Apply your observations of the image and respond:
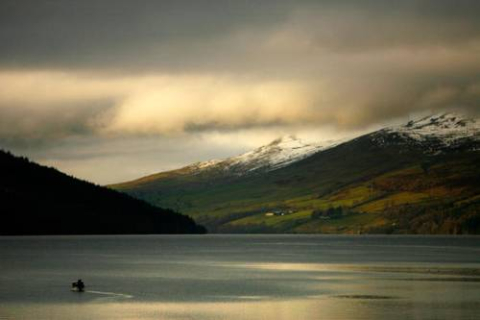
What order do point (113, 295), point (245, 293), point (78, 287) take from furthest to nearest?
point (78, 287) → point (245, 293) → point (113, 295)

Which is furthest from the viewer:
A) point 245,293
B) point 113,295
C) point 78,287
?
point 78,287

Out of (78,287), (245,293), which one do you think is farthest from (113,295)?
(245,293)

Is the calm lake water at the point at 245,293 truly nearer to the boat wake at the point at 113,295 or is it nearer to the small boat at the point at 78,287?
the boat wake at the point at 113,295

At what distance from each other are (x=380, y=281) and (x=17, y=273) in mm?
63453

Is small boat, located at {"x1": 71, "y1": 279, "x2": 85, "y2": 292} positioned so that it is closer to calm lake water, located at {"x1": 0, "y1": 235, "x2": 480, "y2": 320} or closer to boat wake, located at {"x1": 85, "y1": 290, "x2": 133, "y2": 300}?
calm lake water, located at {"x1": 0, "y1": 235, "x2": 480, "y2": 320}

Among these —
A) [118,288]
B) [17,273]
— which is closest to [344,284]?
[118,288]

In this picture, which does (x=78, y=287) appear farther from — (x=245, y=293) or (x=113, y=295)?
(x=245, y=293)

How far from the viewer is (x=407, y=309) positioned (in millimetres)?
104812

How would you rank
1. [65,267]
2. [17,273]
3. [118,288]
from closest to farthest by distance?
1. [118,288]
2. [17,273]
3. [65,267]

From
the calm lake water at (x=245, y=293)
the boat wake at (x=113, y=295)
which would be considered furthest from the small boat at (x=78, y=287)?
the boat wake at (x=113, y=295)

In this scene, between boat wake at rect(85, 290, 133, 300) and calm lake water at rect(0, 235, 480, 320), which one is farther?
boat wake at rect(85, 290, 133, 300)

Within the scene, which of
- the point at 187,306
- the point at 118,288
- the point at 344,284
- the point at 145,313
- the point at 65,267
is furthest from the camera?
the point at 65,267

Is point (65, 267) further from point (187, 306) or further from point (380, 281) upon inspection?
point (187, 306)

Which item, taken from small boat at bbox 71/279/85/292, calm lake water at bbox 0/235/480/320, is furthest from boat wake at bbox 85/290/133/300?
small boat at bbox 71/279/85/292
